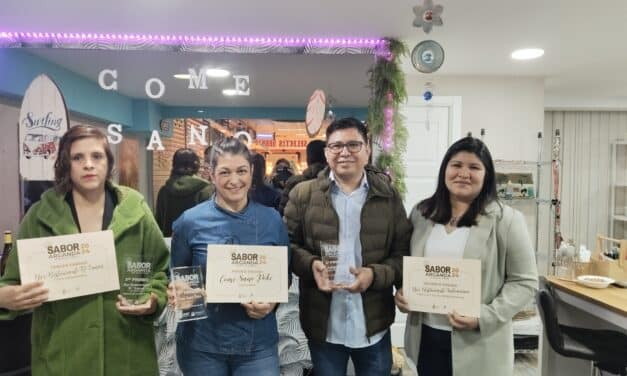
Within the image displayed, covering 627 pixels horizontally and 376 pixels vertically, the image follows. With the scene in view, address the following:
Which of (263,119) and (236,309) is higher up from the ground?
(263,119)

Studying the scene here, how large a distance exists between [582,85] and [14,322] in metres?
5.23

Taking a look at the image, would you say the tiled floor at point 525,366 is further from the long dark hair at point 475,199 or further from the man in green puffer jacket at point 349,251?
the long dark hair at point 475,199

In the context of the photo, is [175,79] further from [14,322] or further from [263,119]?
[14,322]

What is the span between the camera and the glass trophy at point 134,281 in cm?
134

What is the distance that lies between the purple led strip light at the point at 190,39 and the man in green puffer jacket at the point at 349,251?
5.37 ft

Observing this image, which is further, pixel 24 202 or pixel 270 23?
pixel 24 202

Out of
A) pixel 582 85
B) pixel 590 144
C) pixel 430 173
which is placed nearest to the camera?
pixel 430 173

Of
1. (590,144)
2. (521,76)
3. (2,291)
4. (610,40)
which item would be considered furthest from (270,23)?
(590,144)

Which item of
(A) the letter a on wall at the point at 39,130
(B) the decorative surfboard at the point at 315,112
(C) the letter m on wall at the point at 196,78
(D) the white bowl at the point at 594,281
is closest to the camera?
(D) the white bowl at the point at 594,281

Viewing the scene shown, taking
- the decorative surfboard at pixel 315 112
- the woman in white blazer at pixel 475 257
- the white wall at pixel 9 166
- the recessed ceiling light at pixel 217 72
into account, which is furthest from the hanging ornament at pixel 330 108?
the white wall at pixel 9 166

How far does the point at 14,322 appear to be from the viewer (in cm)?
161

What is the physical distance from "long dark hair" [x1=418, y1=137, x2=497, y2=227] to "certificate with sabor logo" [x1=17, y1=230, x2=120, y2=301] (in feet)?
3.67

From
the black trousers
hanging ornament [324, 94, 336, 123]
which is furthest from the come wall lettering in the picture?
the black trousers

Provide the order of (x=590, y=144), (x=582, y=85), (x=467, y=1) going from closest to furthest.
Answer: (x=467, y=1) → (x=582, y=85) → (x=590, y=144)
